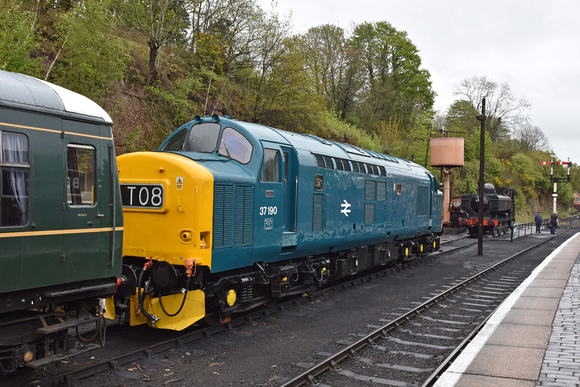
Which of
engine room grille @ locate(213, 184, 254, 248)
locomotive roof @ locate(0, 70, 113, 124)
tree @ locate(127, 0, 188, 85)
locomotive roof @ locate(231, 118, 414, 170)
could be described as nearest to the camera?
locomotive roof @ locate(0, 70, 113, 124)

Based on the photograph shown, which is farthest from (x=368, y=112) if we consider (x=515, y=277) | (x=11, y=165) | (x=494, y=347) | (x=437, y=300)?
(x=11, y=165)

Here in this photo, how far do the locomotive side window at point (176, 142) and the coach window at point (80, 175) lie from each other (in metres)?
3.54

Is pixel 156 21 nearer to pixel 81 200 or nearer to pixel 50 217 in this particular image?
pixel 81 200

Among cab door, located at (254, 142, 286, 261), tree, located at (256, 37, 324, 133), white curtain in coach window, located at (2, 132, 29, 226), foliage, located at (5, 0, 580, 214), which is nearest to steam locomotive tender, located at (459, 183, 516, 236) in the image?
foliage, located at (5, 0, 580, 214)

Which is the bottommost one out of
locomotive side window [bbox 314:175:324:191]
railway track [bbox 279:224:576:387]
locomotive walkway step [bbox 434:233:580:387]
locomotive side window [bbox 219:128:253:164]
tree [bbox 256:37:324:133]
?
railway track [bbox 279:224:576:387]

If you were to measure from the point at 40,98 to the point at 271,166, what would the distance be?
4707 mm

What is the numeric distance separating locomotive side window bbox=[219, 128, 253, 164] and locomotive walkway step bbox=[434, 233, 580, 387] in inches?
195

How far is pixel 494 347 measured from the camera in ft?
25.1

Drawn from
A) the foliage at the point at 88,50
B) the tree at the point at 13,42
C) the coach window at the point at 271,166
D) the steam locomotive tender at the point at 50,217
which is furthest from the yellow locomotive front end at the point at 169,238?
the foliage at the point at 88,50

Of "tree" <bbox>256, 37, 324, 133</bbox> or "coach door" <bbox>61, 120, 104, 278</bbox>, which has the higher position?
"tree" <bbox>256, 37, 324, 133</bbox>

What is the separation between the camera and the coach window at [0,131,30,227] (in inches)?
200

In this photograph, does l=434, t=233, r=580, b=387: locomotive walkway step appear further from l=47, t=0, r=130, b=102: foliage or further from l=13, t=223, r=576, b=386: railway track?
l=47, t=0, r=130, b=102: foliage

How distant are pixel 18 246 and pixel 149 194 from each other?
9.73ft

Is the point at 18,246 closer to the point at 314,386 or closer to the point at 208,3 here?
the point at 314,386
